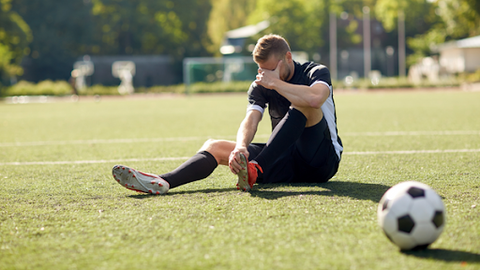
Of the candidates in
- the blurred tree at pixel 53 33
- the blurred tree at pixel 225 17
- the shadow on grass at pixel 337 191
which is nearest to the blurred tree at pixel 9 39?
the blurred tree at pixel 53 33

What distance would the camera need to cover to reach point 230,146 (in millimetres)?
3697

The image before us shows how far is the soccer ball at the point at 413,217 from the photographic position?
7.30ft

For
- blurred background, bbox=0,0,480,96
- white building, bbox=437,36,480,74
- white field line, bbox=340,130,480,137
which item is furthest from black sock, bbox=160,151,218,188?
white building, bbox=437,36,480,74

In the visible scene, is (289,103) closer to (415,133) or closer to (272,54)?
(272,54)

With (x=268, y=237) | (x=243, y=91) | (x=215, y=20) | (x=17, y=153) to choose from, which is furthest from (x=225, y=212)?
(x=215, y=20)

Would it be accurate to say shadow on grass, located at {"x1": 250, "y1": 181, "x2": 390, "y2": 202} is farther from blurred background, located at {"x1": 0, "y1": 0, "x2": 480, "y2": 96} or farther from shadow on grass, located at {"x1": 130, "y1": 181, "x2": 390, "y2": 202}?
blurred background, located at {"x1": 0, "y1": 0, "x2": 480, "y2": 96}

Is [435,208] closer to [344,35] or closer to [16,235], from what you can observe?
[16,235]

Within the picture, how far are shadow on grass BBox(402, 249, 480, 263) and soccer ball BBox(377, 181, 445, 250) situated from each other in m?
0.03

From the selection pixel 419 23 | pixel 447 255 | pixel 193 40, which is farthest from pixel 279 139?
pixel 419 23

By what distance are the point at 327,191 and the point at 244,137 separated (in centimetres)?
75

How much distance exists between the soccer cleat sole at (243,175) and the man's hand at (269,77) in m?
0.57

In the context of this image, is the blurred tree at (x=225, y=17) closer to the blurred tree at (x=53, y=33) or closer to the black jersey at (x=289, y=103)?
the blurred tree at (x=53, y=33)

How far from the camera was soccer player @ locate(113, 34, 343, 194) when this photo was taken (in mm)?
3275

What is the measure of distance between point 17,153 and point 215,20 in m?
63.2
